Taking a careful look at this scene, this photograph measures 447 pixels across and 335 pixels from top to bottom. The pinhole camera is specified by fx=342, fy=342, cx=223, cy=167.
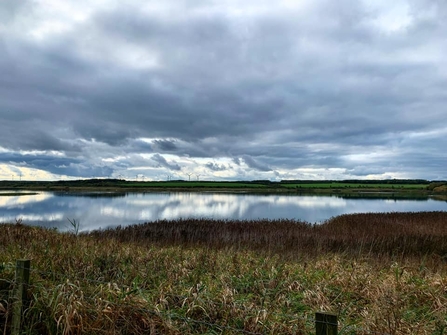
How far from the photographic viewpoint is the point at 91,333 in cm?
466

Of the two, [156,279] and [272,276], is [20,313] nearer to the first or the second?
[156,279]

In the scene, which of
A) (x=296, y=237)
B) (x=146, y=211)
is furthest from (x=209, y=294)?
(x=146, y=211)

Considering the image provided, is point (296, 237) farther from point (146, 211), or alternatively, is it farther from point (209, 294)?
point (146, 211)

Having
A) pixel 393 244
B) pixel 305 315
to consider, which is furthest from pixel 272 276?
pixel 393 244

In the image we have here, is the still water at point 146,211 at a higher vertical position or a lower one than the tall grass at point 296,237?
lower

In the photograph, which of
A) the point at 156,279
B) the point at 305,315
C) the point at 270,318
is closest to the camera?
the point at 270,318

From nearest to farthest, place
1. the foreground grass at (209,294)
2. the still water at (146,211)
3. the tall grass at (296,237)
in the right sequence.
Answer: the foreground grass at (209,294), the tall grass at (296,237), the still water at (146,211)

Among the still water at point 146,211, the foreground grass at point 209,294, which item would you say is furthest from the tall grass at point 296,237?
the still water at point 146,211

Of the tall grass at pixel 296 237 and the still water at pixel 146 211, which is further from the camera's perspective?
the still water at pixel 146 211

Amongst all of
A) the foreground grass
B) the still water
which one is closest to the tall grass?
the foreground grass

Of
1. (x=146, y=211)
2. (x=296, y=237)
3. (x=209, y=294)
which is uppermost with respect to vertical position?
(x=209, y=294)

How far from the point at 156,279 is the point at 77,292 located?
2291 millimetres

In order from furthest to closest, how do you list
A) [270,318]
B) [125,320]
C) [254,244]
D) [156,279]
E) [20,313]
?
[254,244], [156,279], [270,318], [125,320], [20,313]

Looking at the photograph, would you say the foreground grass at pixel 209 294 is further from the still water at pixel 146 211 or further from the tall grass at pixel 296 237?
the still water at pixel 146 211
